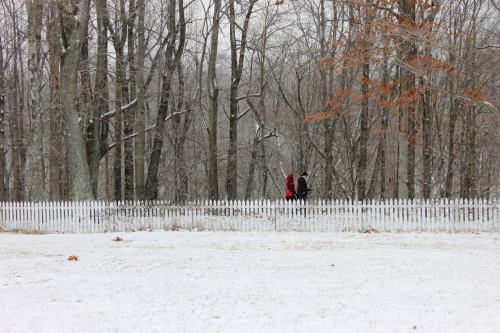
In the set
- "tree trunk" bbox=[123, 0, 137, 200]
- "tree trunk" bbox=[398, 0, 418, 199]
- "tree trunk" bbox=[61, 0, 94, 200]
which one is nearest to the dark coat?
"tree trunk" bbox=[398, 0, 418, 199]

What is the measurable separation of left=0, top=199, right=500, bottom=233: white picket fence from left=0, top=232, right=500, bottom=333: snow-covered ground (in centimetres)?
288

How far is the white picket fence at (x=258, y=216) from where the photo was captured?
663 inches

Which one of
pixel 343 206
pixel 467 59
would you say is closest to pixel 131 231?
pixel 343 206

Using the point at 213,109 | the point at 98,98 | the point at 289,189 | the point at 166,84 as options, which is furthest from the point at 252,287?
the point at 166,84

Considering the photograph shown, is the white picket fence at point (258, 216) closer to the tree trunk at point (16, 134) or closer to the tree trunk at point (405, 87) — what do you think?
the tree trunk at point (405, 87)

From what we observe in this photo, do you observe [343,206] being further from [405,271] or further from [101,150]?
[101,150]

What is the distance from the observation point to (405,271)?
31.7 ft

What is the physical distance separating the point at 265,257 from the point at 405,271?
9.76 feet

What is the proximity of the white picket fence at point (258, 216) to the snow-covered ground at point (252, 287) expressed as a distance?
2884 mm

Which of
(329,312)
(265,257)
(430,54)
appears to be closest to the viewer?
(329,312)

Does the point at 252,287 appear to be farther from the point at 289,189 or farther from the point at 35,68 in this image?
the point at 35,68

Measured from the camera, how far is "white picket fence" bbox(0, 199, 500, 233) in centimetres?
1684

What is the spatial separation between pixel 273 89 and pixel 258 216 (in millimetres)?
19492

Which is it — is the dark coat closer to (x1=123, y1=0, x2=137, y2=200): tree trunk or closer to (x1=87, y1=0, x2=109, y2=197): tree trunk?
(x1=123, y1=0, x2=137, y2=200): tree trunk
